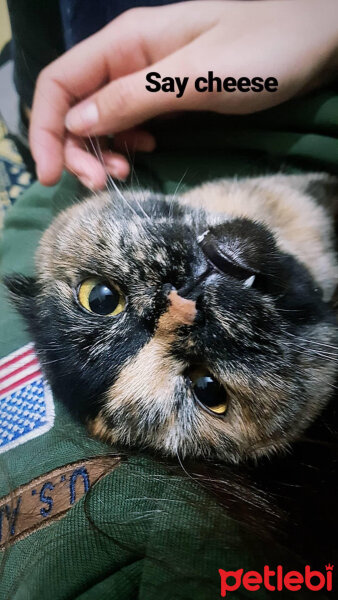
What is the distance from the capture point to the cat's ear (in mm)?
717

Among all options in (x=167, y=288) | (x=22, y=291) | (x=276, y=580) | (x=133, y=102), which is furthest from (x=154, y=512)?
(x=133, y=102)

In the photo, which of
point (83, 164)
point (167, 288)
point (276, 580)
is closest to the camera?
point (276, 580)

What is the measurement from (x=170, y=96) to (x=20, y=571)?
0.62m

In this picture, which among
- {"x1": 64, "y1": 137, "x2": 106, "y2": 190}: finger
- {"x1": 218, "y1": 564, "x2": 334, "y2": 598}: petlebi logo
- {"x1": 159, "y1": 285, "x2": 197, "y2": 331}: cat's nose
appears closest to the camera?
{"x1": 218, "y1": 564, "x2": 334, "y2": 598}: petlebi logo

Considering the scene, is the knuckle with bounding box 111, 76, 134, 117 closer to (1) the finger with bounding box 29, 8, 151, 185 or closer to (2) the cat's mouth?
(1) the finger with bounding box 29, 8, 151, 185

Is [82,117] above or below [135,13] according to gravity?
below

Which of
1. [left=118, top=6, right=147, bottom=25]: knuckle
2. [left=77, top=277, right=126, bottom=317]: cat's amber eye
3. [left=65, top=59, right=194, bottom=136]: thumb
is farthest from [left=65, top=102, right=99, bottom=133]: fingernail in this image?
[left=77, top=277, right=126, bottom=317]: cat's amber eye

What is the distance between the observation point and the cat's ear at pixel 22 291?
72cm

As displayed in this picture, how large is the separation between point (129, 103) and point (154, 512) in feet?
1.72

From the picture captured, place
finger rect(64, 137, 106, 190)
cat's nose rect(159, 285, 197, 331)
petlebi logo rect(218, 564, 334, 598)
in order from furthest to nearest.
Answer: finger rect(64, 137, 106, 190) → cat's nose rect(159, 285, 197, 331) → petlebi logo rect(218, 564, 334, 598)

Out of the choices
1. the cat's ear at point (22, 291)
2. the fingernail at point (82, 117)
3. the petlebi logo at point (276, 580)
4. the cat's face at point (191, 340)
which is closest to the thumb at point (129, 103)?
the fingernail at point (82, 117)

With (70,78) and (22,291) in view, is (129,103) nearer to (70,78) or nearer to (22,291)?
(70,78)

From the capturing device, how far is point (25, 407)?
24.1 inches

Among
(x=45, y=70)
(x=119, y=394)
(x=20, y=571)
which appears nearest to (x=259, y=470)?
(x=119, y=394)
